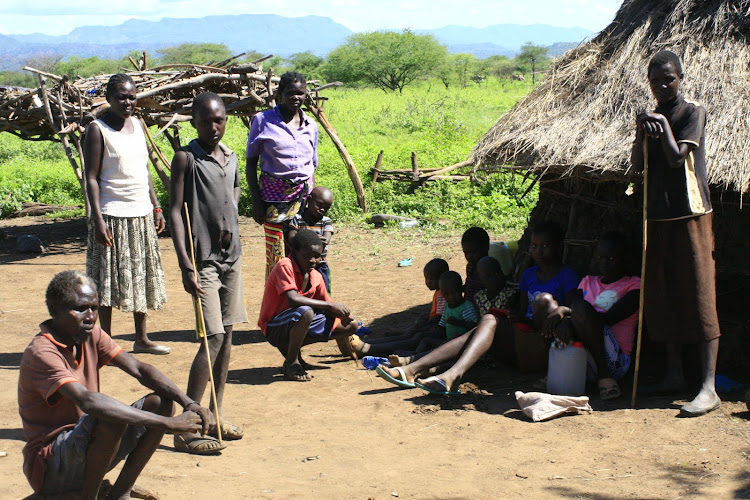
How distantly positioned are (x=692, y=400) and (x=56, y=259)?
7732 mm

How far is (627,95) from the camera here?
5.06 meters

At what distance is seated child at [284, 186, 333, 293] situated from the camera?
5471mm

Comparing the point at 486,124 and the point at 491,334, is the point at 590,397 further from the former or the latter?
the point at 486,124

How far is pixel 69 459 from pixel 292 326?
2209 mm

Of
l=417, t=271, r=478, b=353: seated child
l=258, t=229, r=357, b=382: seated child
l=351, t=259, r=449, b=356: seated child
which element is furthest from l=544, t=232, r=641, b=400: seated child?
l=258, t=229, r=357, b=382: seated child

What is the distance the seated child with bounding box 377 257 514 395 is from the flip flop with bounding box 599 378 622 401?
70 cm

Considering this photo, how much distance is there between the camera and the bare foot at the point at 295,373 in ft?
16.7

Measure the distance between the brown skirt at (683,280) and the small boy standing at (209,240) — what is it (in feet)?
7.43

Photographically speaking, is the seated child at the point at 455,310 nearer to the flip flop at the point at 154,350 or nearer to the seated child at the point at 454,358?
the seated child at the point at 454,358

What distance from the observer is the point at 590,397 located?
4.60 m

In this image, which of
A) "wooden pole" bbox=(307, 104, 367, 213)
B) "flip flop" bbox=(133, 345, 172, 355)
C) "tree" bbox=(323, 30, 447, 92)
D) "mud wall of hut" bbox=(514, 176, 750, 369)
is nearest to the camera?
"mud wall of hut" bbox=(514, 176, 750, 369)

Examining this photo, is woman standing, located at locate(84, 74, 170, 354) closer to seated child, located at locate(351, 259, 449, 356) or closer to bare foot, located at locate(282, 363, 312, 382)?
bare foot, located at locate(282, 363, 312, 382)

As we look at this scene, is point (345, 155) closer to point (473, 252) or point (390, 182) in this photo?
point (390, 182)

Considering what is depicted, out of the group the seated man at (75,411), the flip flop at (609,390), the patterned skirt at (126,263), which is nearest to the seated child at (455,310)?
the flip flop at (609,390)
